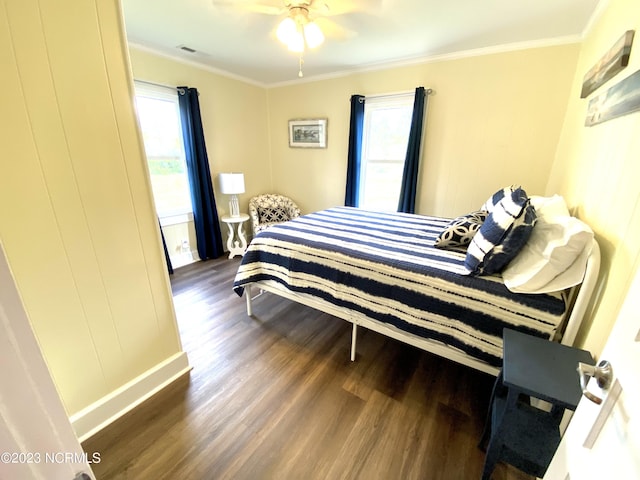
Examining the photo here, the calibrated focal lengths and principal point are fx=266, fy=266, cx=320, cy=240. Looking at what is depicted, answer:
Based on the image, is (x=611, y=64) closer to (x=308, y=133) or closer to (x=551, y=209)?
(x=551, y=209)

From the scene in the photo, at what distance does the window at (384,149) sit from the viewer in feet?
10.9

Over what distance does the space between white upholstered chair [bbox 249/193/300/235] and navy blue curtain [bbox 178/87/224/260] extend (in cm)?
56

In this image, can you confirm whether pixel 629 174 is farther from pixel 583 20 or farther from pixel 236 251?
pixel 236 251

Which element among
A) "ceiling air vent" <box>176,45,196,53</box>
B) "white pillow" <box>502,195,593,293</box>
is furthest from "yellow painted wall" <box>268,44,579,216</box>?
"white pillow" <box>502,195,593,293</box>

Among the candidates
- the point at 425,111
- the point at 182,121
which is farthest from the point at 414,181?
the point at 182,121

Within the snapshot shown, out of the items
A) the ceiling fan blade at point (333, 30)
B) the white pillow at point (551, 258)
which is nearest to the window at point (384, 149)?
the ceiling fan blade at point (333, 30)

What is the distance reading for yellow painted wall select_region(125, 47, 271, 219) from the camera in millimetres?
2954

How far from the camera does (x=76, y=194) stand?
3.93 feet

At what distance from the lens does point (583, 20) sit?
2.10 meters

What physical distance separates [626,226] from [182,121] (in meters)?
3.83

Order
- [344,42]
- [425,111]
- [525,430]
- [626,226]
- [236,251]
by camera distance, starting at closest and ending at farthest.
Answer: [626,226], [525,430], [344,42], [425,111], [236,251]

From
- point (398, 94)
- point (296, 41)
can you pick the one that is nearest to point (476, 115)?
point (398, 94)

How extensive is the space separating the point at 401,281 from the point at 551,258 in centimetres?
70

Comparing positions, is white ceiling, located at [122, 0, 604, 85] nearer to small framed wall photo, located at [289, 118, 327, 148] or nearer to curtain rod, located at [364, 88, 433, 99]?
curtain rod, located at [364, 88, 433, 99]
